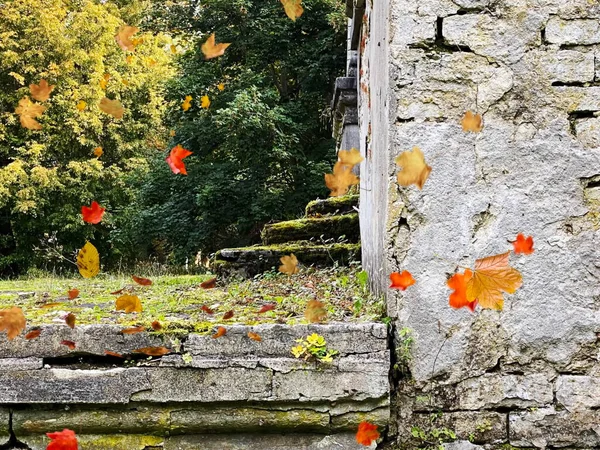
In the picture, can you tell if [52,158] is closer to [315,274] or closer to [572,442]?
[315,274]

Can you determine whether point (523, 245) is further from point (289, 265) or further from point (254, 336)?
point (289, 265)

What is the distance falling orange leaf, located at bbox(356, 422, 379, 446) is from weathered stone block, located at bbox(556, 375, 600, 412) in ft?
2.33

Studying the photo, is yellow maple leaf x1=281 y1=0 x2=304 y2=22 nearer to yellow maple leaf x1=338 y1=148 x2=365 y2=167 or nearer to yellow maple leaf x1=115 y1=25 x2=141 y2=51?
yellow maple leaf x1=338 y1=148 x2=365 y2=167

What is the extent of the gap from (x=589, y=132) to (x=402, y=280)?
3.01 feet

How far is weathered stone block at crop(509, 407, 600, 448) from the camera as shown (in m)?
2.27

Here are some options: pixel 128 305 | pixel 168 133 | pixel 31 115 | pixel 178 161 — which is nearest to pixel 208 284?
pixel 128 305

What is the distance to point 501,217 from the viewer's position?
7.57 ft

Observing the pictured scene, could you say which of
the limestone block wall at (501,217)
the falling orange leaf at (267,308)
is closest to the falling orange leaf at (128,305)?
the falling orange leaf at (267,308)

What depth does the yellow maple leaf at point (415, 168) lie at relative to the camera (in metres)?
2.30

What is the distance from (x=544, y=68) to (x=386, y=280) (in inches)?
40.5

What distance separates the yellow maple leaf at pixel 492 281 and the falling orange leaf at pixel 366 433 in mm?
606

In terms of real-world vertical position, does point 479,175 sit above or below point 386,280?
above

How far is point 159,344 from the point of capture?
91.0 inches

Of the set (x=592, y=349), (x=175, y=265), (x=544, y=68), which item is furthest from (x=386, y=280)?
(x=175, y=265)
